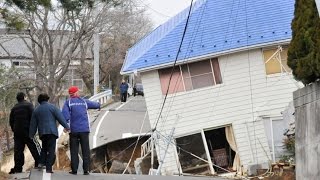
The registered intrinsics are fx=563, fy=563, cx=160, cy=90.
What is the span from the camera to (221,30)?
2194cm

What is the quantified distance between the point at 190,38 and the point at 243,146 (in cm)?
466

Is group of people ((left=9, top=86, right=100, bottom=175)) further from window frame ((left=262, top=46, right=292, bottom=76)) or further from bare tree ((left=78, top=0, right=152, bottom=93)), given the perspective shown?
bare tree ((left=78, top=0, right=152, bottom=93))

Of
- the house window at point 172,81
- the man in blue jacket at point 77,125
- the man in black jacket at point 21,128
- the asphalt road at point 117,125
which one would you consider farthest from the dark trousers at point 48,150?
the asphalt road at point 117,125

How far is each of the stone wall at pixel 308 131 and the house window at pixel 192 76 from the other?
40.9 ft

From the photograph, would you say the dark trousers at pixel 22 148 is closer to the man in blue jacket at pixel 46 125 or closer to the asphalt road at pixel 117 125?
the man in blue jacket at pixel 46 125

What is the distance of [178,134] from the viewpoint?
22047mm

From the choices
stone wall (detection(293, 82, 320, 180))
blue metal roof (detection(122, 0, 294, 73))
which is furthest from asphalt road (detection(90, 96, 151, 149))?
stone wall (detection(293, 82, 320, 180))

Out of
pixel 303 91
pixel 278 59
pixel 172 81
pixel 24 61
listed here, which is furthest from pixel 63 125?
pixel 24 61

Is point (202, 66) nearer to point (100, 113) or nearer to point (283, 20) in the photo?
point (283, 20)

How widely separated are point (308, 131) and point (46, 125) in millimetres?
4964

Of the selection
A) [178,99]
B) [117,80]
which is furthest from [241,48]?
[117,80]

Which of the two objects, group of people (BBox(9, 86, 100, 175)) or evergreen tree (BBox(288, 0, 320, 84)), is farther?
group of people (BBox(9, 86, 100, 175))

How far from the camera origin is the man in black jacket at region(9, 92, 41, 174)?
1159 centimetres

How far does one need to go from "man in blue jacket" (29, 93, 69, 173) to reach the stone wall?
4345mm
